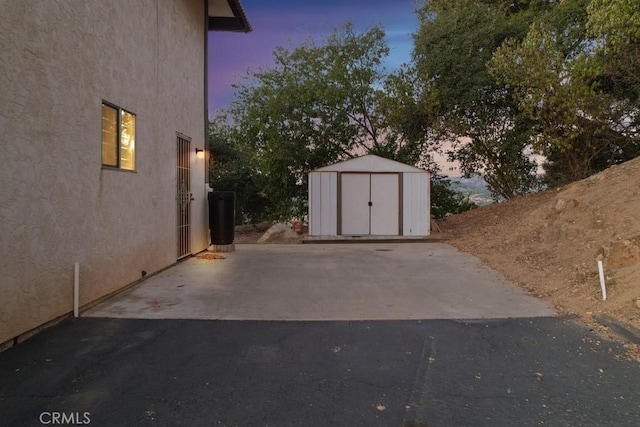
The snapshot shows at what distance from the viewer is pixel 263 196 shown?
20047 mm

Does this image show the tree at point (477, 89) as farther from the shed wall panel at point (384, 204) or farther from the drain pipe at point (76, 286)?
the drain pipe at point (76, 286)

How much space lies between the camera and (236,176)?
20688mm

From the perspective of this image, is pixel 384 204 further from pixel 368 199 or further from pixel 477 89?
pixel 477 89

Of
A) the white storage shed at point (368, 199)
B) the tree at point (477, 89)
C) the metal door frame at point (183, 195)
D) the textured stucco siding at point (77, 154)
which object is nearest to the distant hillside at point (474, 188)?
the tree at point (477, 89)

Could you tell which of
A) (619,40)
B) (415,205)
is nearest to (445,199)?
(415,205)

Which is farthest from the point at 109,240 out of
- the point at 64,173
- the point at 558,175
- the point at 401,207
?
the point at 558,175

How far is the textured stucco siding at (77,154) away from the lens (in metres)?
4.21

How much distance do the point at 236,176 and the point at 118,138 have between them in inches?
561

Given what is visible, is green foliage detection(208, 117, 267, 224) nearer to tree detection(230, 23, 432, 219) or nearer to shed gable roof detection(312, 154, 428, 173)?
tree detection(230, 23, 432, 219)

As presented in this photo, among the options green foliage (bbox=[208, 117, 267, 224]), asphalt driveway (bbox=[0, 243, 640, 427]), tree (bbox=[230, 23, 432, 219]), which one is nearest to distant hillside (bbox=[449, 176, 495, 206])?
tree (bbox=[230, 23, 432, 219])

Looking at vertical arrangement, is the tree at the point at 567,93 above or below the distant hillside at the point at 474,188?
above

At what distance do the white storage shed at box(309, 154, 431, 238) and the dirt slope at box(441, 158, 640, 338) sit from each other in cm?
208

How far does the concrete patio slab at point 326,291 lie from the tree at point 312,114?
31.8 ft

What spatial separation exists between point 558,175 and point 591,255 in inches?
445
